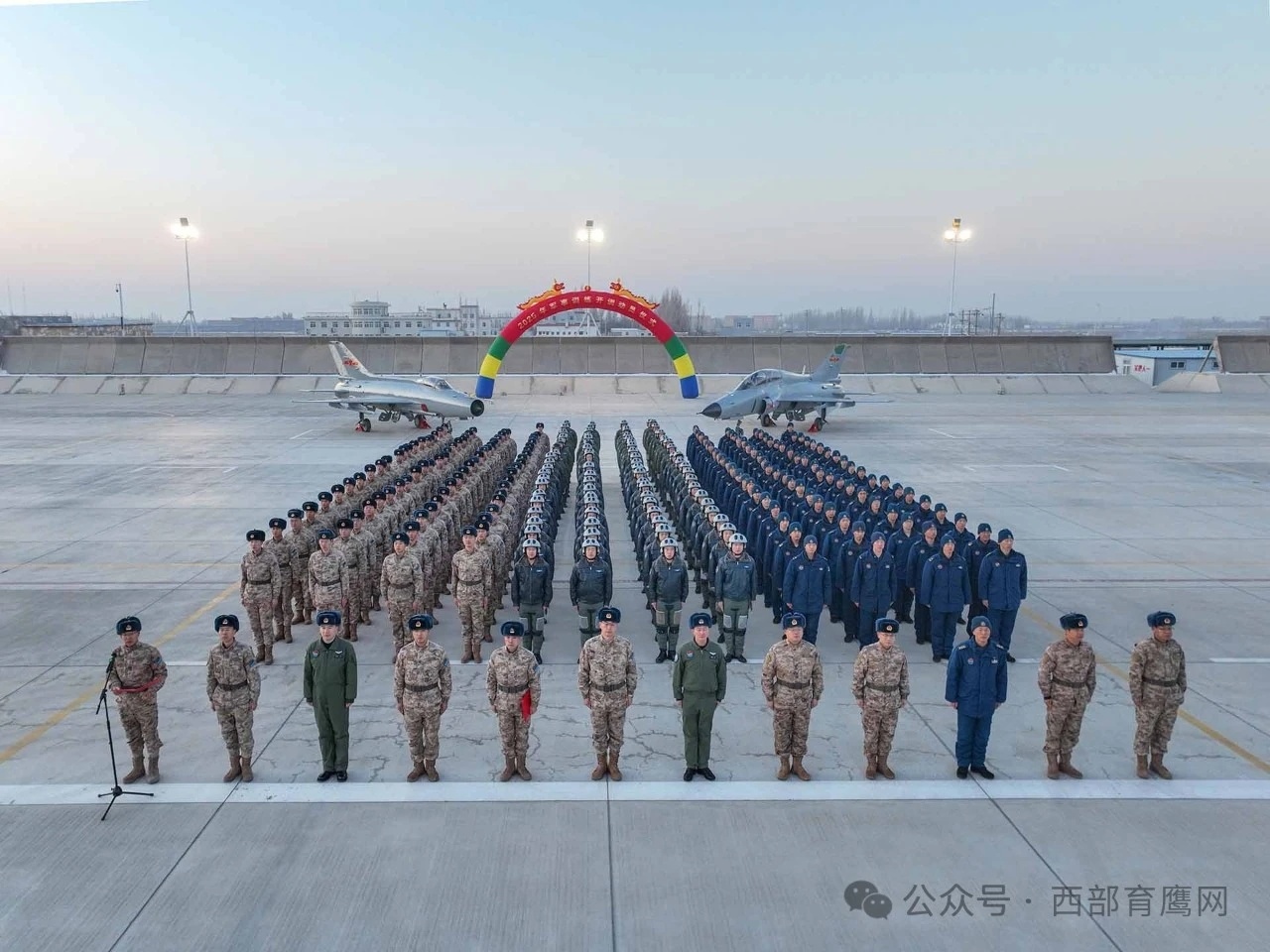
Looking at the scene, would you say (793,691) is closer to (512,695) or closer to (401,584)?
(512,695)

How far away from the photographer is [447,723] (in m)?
7.73

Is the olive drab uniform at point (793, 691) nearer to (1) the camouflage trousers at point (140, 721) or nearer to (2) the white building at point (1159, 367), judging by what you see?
(1) the camouflage trousers at point (140, 721)

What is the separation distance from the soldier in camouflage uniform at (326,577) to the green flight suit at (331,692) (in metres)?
2.33

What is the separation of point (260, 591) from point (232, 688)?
254cm

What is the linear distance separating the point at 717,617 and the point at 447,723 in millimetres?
3702

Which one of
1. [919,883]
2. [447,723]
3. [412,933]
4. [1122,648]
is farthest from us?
[1122,648]

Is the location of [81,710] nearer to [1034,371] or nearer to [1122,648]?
[1122,648]

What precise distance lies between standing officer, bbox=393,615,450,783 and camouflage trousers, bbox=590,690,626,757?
3.82 feet

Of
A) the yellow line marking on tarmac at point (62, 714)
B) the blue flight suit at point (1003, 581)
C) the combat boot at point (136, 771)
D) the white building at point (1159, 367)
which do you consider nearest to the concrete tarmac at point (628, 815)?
the yellow line marking on tarmac at point (62, 714)

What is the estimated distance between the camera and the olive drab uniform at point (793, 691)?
6668 millimetres

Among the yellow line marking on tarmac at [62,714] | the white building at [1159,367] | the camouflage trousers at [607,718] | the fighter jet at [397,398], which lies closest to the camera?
the camouflage trousers at [607,718]

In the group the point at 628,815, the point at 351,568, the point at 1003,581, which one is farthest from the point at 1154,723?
the point at 351,568

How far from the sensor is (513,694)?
663 centimetres

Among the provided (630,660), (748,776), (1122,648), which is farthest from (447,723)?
(1122,648)
